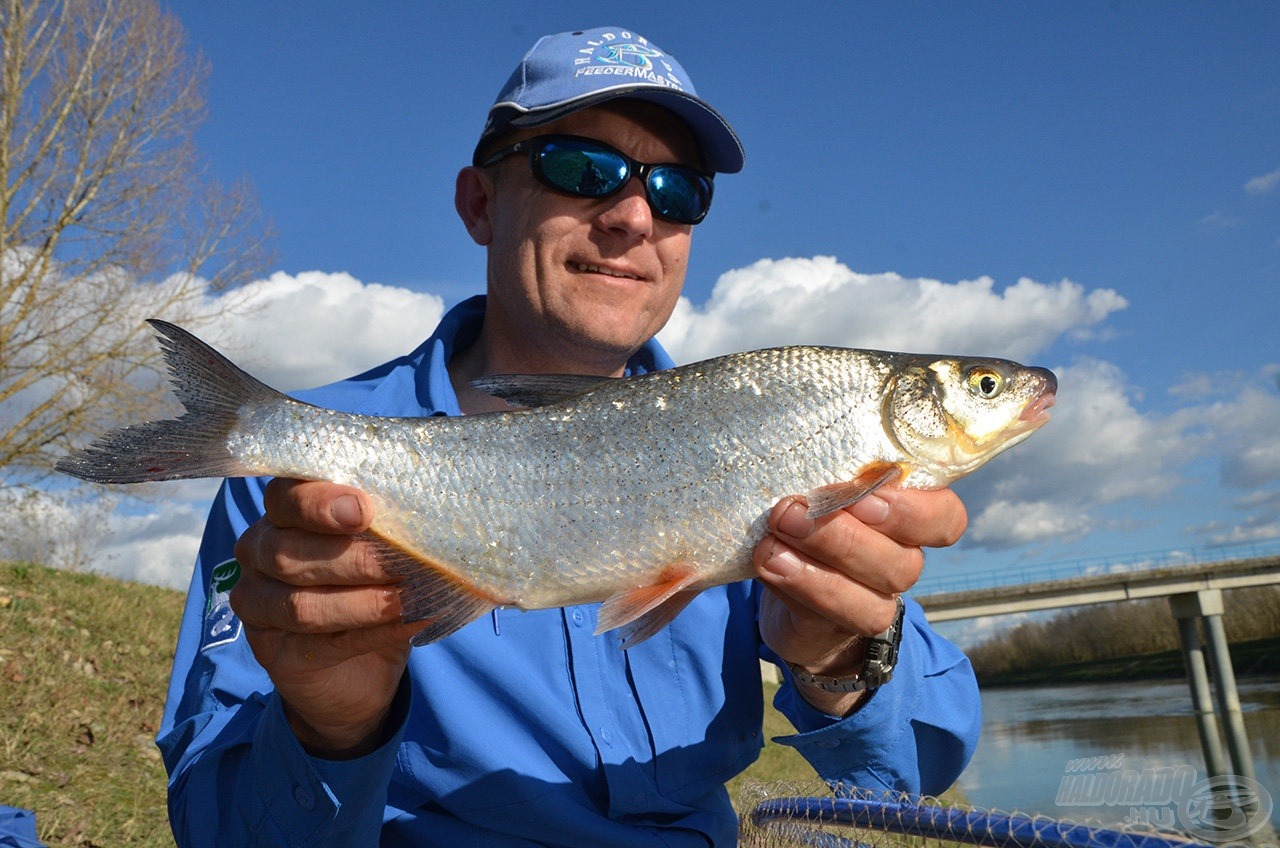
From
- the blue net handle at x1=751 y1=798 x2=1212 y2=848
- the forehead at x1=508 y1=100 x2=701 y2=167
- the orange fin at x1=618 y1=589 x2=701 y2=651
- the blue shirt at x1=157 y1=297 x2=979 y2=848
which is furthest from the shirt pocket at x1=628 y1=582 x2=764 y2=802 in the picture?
the forehead at x1=508 y1=100 x2=701 y2=167

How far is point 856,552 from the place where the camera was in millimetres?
2377

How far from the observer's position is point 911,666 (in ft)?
9.95

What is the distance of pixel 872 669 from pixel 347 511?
5.16 ft

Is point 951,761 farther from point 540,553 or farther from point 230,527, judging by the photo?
point 230,527

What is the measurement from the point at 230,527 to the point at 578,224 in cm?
174

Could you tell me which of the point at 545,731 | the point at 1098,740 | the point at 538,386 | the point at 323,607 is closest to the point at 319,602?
the point at 323,607

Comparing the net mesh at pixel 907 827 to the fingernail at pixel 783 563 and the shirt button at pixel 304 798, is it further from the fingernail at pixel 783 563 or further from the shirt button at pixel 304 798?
the shirt button at pixel 304 798

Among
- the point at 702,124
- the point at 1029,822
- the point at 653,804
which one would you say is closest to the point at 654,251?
the point at 702,124

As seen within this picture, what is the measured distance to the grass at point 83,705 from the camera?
6.22 metres

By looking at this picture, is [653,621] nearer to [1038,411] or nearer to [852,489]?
[852,489]

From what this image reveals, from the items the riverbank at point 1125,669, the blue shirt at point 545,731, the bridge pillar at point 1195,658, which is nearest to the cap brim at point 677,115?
the blue shirt at point 545,731

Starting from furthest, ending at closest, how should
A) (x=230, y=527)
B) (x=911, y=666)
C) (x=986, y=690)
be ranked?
1. (x=986, y=690)
2. (x=230, y=527)
3. (x=911, y=666)

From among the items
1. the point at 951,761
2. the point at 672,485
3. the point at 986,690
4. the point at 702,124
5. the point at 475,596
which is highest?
the point at 702,124

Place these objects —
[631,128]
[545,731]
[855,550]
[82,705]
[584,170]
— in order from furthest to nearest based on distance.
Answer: [82,705] < [631,128] < [584,170] < [545,731] < [855,550]
